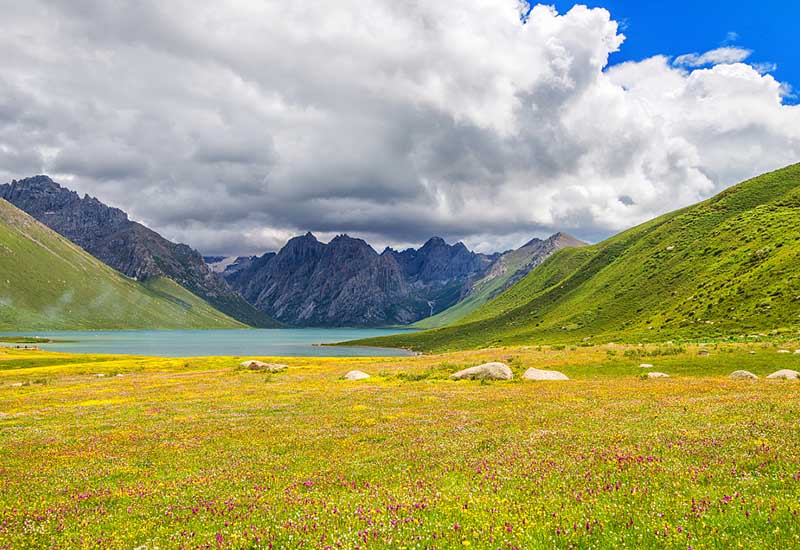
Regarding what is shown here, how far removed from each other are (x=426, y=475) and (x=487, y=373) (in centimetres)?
3562

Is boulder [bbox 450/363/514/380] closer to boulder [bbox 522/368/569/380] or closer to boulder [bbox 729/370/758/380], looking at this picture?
boulder [bbox 522/368/569/380]

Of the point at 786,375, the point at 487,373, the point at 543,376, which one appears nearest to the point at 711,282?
the point at 786,375

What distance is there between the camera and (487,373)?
47875 millimetres

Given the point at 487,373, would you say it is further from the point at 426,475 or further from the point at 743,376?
the point at 426,475

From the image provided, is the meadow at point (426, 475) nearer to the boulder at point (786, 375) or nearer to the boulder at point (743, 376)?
the boulder at point (743, 376)

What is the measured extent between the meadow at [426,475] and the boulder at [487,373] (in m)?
16.8

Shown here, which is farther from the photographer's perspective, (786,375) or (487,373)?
(487,373)

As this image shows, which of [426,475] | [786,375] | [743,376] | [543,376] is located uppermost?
[426,475]

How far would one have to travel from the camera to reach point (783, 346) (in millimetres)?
48031

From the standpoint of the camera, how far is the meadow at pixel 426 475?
29.5 feet

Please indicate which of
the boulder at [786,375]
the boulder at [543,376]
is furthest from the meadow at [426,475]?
the boulder at [543,376]

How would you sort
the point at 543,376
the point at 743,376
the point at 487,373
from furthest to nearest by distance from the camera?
the point at 487,373 → the point at 543,376 → the point at 743,376

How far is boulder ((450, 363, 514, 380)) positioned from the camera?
1858 inches

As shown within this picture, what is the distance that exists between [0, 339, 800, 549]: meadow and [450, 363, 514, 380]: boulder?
16810mm
